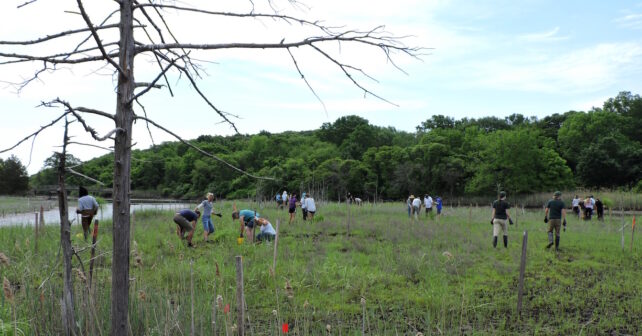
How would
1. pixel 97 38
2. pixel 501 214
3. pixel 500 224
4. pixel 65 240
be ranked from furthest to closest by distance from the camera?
pixel 500 224
pixel 501 214
pixel 65 240
pixel 97 38

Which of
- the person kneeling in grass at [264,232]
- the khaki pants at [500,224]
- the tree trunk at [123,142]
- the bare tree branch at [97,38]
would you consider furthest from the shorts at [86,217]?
the khaki pants at [500,224]

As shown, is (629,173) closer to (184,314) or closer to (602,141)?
(602,141)

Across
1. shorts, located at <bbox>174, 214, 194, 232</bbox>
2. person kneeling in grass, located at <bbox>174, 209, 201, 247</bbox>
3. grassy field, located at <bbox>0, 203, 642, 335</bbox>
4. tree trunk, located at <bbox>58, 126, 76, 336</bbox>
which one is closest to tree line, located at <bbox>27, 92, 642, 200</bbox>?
person kneeling in grass, located at <bbox>174, 209, 201, 247</bbox>

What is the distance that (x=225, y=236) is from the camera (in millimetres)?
13117

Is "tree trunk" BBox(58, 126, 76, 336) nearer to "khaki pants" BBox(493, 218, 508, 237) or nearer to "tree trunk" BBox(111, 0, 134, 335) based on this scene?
"tree trunk" BBox(111, 0, 134, 335)

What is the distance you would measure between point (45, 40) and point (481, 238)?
1318 cm

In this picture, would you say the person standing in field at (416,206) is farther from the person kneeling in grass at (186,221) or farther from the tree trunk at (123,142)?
the tree trunk at (123,142)

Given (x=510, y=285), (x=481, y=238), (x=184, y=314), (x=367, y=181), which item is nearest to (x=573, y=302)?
(x=510, y=285)

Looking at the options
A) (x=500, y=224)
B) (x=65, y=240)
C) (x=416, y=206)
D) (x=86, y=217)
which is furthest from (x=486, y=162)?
(x=65, y=240)

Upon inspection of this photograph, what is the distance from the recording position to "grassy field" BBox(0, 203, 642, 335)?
4.39 metres

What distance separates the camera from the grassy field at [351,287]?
4.39 m

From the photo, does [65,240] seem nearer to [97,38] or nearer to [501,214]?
[97,38]

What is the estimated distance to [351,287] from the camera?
7.79 metres

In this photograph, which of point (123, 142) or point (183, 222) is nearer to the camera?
point (123, 142)
